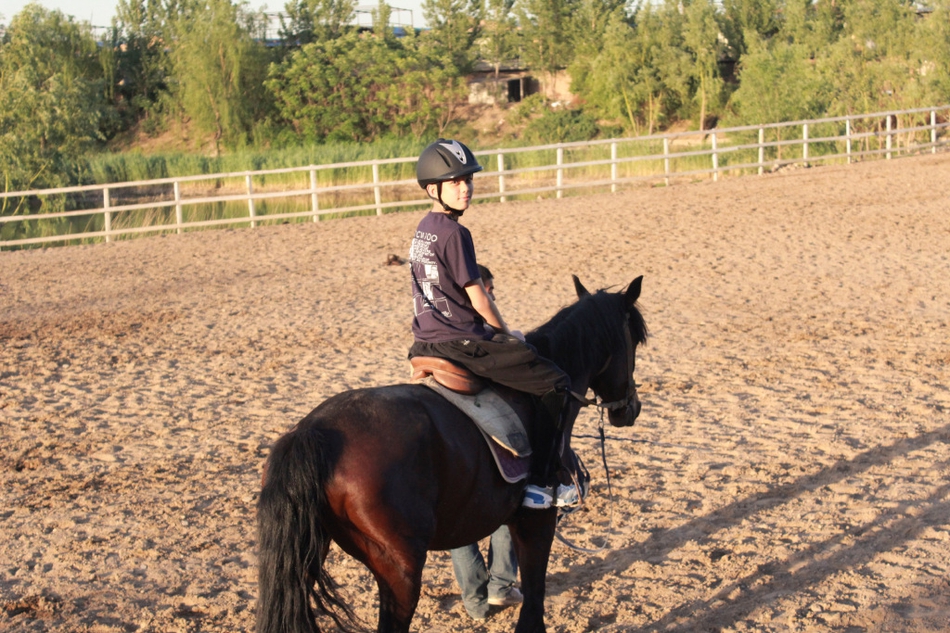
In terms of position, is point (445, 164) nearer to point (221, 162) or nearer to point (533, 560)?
point (533, 560)

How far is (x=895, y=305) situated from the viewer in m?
10.4

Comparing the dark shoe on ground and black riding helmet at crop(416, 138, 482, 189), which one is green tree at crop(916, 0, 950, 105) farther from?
black riding helmet at crop(416, 138, 482, 189)

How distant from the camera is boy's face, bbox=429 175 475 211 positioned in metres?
3.64

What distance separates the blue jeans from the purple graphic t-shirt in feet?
3.50

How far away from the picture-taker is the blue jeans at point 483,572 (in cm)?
422

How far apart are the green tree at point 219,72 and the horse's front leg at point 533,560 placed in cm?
4259

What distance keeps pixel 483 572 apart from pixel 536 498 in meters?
0.76

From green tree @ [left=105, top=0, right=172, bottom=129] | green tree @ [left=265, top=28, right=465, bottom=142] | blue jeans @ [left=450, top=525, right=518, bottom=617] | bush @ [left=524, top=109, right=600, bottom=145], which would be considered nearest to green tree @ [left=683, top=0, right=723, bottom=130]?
bush @ [left=524, top=109, right=600, bottom=145]

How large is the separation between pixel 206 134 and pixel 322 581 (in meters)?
45.5

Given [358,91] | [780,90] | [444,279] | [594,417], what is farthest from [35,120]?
[444,279]

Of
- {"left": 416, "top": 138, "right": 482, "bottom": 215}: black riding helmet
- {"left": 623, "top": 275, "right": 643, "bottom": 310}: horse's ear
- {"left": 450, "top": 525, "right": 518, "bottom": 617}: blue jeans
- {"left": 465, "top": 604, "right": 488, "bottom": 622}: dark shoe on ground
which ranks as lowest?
{"left": 465, "top": 604, "right": 488, "bottom": 622}: dark shoe on ground

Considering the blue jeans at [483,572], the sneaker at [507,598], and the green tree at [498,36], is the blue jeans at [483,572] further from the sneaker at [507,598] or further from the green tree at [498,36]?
the green tree at [498,36]

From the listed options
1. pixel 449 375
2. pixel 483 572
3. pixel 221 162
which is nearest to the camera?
pixel 449 375

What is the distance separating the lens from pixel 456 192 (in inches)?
144
